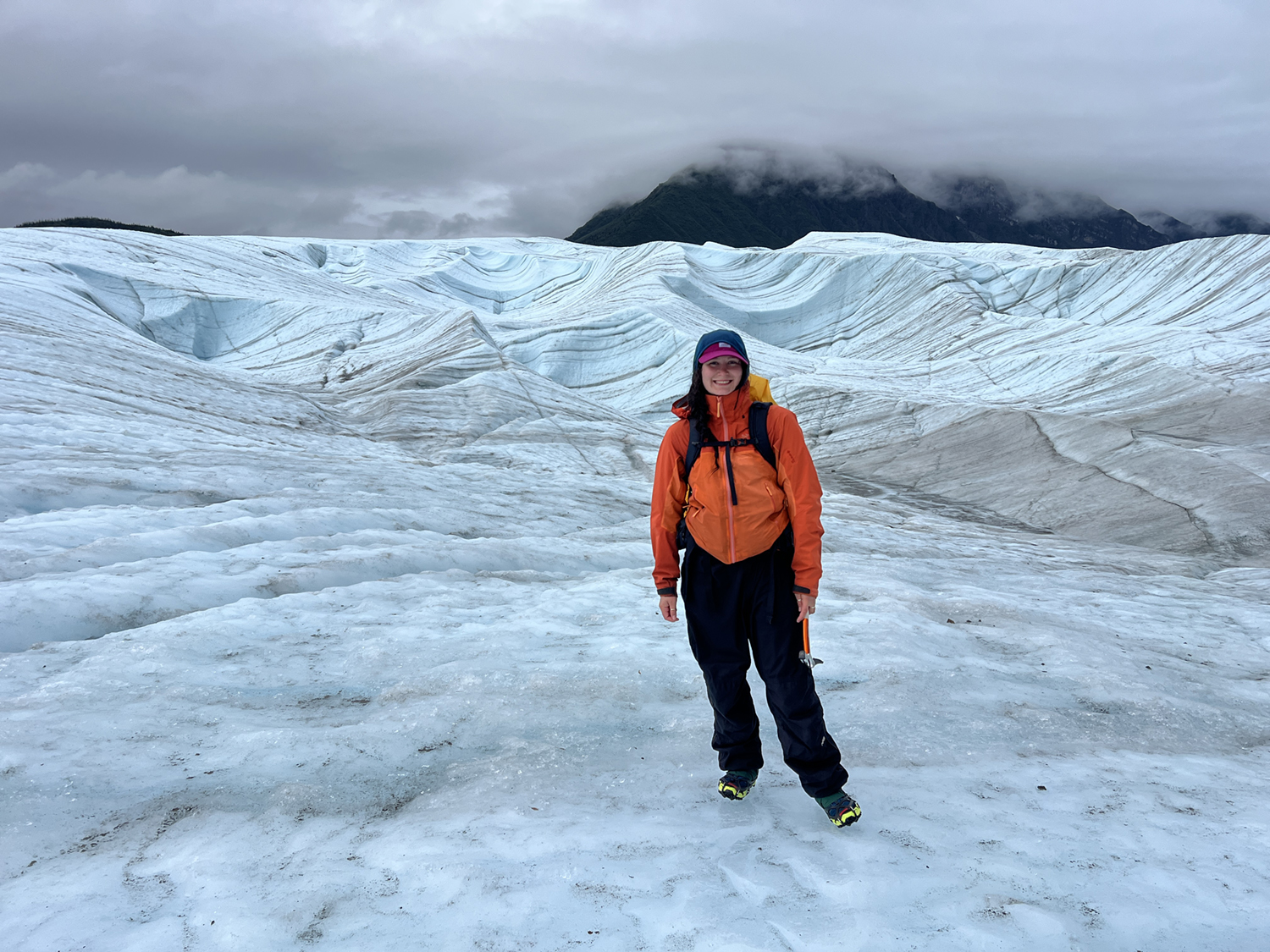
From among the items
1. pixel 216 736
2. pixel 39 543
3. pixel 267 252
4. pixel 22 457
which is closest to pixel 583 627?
pixel 216 736

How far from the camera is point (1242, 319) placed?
23.1 m

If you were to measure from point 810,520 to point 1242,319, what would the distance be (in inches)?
1080

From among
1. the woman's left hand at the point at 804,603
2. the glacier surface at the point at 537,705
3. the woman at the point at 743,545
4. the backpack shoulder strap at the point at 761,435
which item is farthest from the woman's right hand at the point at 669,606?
the glacier surface at the point at 537,705

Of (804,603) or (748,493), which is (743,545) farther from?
(804,603)

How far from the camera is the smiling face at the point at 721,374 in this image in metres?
2.98

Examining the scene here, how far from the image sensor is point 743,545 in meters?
2.99

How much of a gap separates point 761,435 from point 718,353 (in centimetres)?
37

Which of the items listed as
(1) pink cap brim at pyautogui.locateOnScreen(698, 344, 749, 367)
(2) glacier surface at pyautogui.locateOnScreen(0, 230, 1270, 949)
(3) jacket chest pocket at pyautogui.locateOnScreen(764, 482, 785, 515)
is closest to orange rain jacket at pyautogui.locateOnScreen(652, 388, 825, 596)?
(3) jacket chest pocket at pyautogui.locateOnScreen(764, 482, 785, 515)

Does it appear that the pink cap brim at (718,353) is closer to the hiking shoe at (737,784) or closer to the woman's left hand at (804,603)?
the woman's left hand at (804,603)

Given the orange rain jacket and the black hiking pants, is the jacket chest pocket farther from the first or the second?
the black hiking pants

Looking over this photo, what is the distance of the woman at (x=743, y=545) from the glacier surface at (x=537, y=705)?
457 millimetres

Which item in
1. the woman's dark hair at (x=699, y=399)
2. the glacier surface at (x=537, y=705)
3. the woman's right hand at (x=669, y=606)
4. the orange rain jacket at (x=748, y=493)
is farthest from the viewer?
the woman's right hand at (x=669, y=606)

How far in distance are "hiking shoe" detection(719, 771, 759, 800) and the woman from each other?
237mm

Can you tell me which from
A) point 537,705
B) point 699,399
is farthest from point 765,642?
point 537,705
